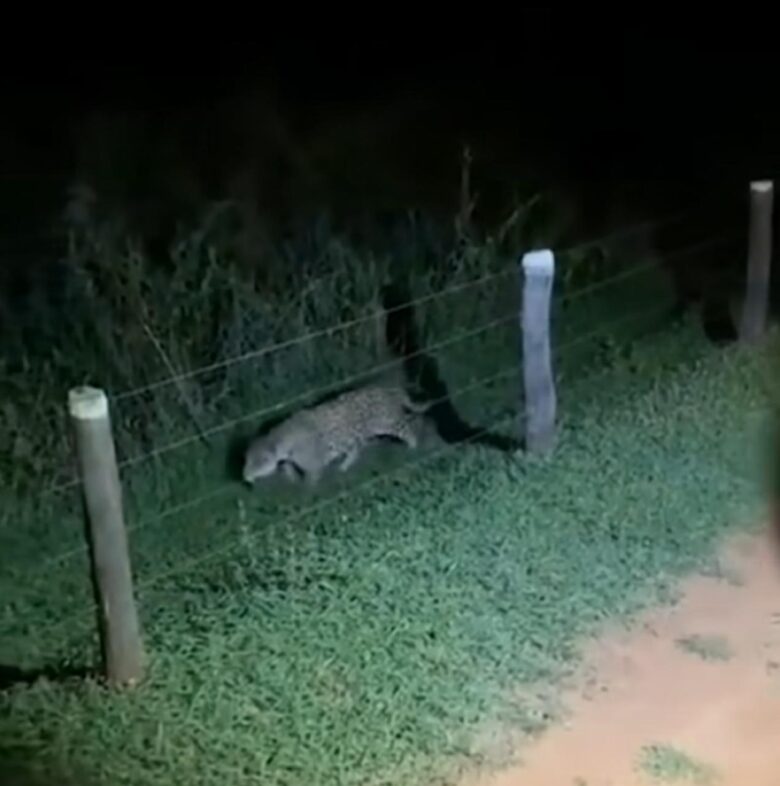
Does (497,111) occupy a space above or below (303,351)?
above

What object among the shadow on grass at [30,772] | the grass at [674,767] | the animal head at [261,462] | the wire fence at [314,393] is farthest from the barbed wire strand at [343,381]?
the grass at [674,767]

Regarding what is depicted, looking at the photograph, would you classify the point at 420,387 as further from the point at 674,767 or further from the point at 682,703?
the point at 674,767

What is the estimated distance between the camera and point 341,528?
4.58 metres

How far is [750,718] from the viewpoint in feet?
12.0

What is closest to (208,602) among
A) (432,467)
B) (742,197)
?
(432,467)

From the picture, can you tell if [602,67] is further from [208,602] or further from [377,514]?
[208,602]

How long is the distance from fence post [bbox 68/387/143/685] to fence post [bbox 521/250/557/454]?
1.79 meters

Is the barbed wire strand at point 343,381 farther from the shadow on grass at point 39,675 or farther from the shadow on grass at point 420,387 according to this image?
the shadow on grass at point 39,675

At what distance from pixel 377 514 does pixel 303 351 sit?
1.09 m

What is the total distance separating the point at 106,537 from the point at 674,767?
4.63 ft

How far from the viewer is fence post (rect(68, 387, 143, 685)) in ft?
11.7

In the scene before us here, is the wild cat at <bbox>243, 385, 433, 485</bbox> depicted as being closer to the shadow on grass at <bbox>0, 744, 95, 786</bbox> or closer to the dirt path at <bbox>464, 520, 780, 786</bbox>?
the dirt path at <bbox>464, 520, 780, 786</bbox>

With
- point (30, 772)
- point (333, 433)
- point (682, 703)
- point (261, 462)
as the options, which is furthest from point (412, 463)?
point (30, 772)

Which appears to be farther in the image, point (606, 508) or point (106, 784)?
point (606, 508)
